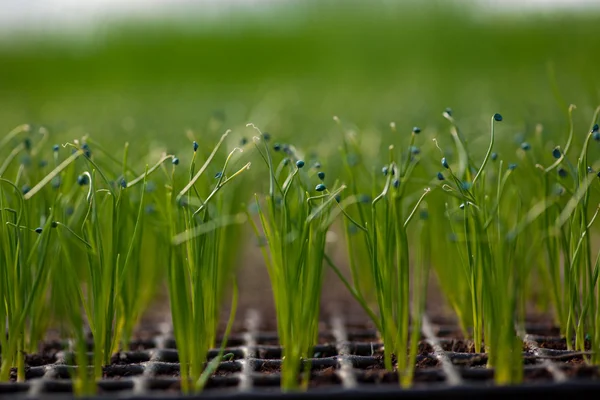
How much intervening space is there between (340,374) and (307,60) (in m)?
5.68

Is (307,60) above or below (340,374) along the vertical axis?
above

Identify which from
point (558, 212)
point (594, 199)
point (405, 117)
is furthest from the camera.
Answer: point (405, 117)

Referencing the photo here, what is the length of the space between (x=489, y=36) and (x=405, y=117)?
3074 millimetres

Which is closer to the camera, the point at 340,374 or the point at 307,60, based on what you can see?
the point at 340,374

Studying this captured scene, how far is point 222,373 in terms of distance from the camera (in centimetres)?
143

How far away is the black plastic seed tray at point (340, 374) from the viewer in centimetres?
121

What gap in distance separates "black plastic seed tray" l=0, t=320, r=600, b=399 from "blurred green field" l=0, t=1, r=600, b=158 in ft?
7.61

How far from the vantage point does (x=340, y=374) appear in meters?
1.35

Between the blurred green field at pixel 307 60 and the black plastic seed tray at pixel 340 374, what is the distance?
7.61 feet

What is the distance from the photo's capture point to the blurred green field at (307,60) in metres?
4.54

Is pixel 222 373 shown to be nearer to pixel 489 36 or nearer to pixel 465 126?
pixel 465 126

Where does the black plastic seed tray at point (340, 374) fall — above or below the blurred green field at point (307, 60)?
below

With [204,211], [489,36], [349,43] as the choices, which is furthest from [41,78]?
[204,211]

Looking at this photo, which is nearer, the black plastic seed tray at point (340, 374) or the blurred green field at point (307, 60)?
the black plastic seed tray at point (340, 374)
